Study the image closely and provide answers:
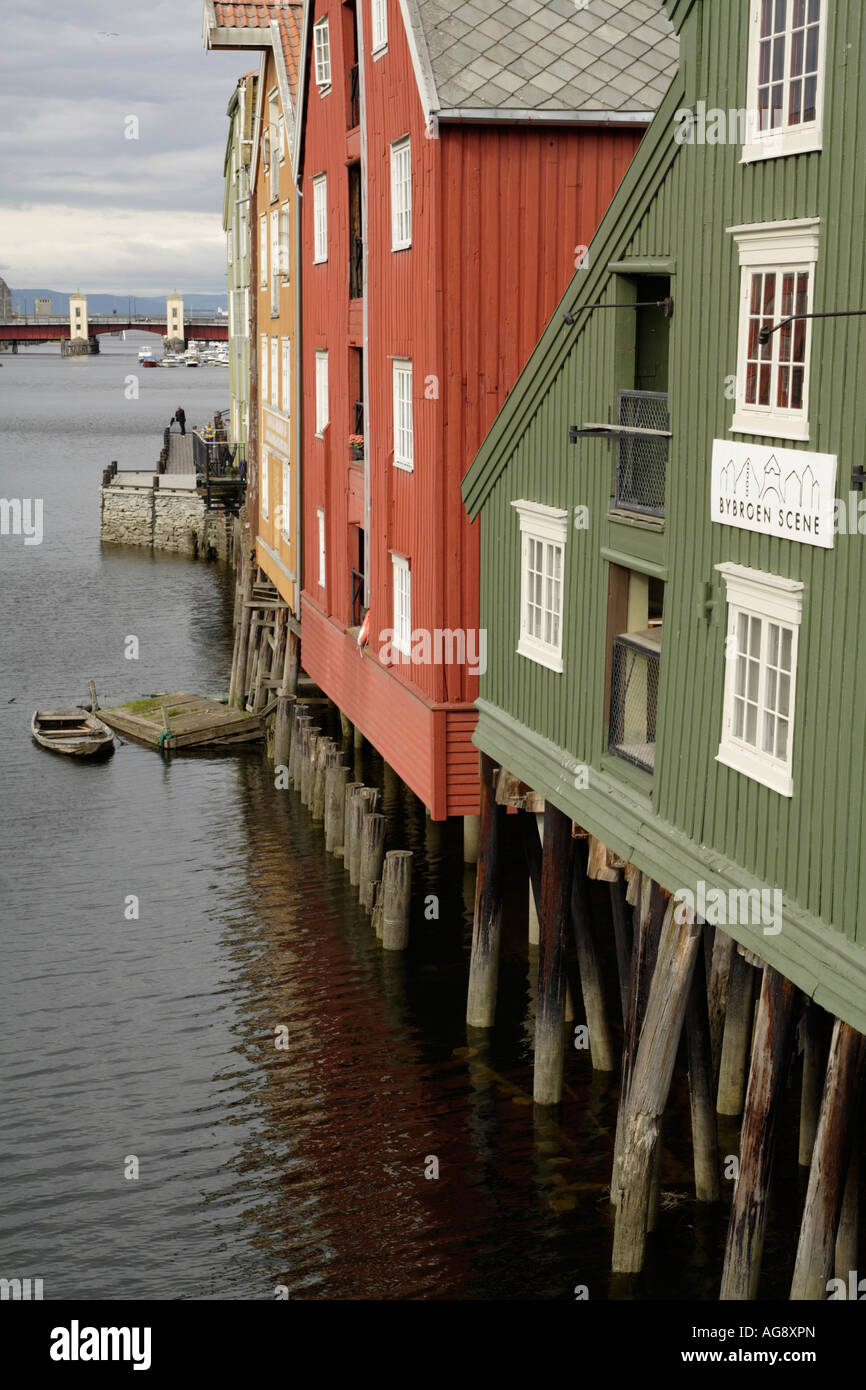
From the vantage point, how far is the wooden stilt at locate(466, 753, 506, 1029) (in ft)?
66.8

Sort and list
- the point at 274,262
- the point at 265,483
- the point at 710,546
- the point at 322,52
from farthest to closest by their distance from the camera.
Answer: the point at 265,483 → the point at 274,262 → the point at 322,52 → the point at 710,546

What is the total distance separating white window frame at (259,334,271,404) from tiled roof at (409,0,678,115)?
21.0 metres

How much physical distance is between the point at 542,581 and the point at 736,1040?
5.71 m

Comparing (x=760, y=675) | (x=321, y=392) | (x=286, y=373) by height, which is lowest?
(x=760, y=675)

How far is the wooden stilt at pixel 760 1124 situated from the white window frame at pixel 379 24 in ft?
56.0

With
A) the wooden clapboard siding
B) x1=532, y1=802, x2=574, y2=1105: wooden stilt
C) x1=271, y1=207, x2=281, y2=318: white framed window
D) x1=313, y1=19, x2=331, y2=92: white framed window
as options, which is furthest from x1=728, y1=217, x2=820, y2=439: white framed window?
x1=271, y1=207, x2=281, y2=318: white framed window

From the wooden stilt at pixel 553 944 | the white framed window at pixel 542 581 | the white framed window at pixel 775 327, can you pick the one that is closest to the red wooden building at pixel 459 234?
the white framed window at pixel 542 581

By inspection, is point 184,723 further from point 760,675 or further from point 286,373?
point 760,675

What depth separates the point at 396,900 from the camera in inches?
979

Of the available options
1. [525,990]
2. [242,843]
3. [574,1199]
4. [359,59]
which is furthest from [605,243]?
[242,843]

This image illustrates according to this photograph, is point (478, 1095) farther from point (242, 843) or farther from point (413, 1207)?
point (242, 843)

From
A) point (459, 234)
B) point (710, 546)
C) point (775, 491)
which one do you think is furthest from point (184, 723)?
point (775, 491)

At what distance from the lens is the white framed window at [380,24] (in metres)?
24.4

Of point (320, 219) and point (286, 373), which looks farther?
point (286, 373)
